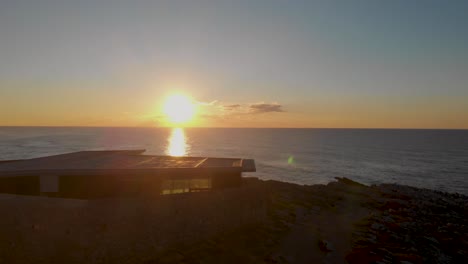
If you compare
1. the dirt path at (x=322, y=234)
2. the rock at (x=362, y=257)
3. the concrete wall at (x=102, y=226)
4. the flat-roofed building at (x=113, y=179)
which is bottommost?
the dirt path at (x=322, y=234)

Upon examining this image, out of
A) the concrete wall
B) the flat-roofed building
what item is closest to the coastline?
the concrete wall

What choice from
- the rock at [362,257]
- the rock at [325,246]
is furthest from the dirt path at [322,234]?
the rock at [362,257]

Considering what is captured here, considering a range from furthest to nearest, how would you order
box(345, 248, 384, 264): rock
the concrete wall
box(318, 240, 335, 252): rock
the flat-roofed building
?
1. box(318, 240, 335, 252): rock
2. the flat-roofed building
3. box(345, 248, 384, 264): rock
4. the concrete wall

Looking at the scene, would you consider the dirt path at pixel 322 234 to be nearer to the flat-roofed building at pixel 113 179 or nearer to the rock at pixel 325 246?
the rock at pixel 325 246

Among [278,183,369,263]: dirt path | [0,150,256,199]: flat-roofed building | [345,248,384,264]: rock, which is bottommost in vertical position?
[278,183,369,263]: dirt path

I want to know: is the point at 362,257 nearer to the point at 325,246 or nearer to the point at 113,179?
the point at 325,246

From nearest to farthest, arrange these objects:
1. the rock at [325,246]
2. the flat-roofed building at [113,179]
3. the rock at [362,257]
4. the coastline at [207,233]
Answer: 1. the coastline at [207,233]
2. the rock at [362,257]
3. the flat-roofed building at [113,179]
4. the rock at [325,246]

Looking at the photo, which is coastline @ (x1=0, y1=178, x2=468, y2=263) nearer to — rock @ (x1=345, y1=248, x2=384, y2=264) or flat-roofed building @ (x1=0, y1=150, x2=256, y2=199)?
rock @ (x1=345, y1=248, x2=384, y2=264)

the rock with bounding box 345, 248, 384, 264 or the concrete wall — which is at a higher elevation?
the concrete wall
